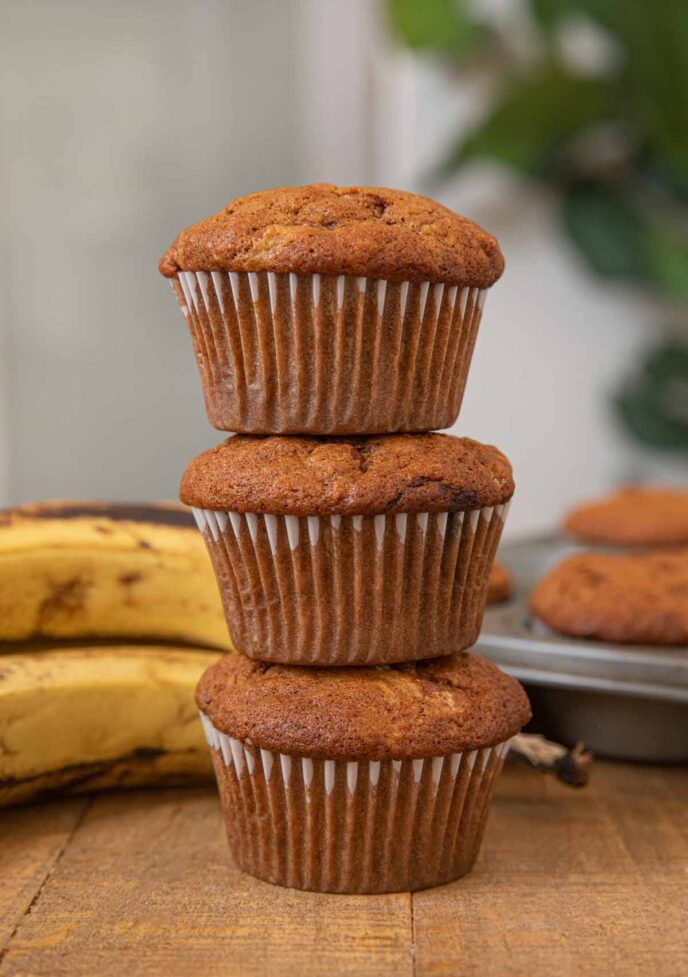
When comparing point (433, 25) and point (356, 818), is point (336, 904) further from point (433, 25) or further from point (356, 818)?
A: point (433, 25)

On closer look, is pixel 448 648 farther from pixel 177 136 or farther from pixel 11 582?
pixel 177 136

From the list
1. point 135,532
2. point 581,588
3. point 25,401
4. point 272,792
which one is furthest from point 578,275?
point 272,792

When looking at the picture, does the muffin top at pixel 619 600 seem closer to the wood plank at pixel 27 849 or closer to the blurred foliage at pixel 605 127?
the wood plank at pixel 27 849

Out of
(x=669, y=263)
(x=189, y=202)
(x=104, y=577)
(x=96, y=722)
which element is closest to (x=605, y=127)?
(x=669, y=263)

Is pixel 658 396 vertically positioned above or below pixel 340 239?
below

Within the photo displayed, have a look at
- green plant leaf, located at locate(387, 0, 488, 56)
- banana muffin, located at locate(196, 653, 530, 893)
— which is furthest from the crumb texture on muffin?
green plant leaf, located at locate(387, 0, 488, 56)

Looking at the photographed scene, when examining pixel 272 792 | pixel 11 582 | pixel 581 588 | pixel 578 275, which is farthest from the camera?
pixel 578 275

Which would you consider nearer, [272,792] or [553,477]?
[272,792]
